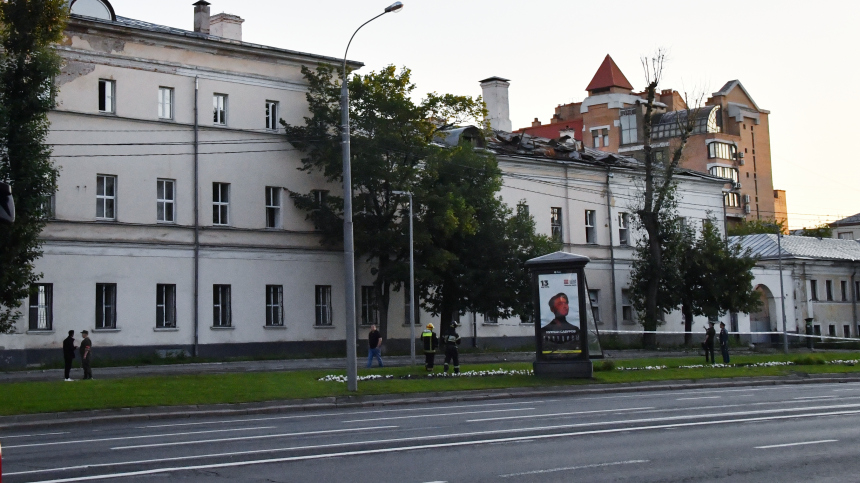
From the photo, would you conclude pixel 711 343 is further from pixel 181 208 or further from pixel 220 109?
pixel 220 109

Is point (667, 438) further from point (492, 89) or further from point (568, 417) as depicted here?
point (492, 89)

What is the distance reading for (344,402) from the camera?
24172 mm

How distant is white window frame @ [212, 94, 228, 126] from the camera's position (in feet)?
144

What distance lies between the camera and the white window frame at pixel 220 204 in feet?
143

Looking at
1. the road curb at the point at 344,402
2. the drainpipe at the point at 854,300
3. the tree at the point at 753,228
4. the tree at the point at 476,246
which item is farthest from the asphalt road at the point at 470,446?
the tree at the point at 753,228

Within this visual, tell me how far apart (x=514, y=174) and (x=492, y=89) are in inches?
538

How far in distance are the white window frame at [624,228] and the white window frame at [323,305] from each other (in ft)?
70.2

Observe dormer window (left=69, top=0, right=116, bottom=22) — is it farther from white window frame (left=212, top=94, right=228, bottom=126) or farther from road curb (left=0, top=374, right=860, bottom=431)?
road curb (left=0, top=374, right=860, bottom=431)

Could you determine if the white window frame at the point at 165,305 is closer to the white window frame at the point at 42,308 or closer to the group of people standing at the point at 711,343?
the white window frame at the point at 42,308

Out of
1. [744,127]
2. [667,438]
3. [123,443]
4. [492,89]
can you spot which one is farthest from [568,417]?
[744,127]

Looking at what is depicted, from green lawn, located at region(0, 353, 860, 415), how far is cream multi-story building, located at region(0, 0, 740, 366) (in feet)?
37.1

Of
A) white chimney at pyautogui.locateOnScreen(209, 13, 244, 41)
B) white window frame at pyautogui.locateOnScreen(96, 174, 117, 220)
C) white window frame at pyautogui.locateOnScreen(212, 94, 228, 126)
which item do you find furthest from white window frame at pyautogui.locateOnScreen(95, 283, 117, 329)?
white chimney at pyautogui.locateOnScreen(209, 13, 244, 41)

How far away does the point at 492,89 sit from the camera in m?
67.5

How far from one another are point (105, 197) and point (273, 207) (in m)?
7.63
